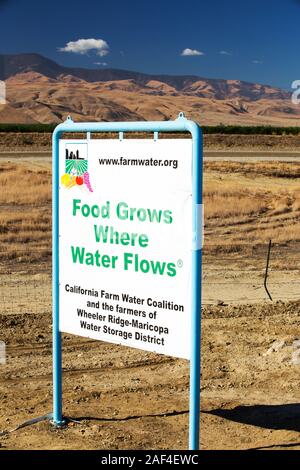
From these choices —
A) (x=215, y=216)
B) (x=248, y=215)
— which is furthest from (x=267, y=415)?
(x=248, y=215)

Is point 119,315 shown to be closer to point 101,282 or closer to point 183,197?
point 101,282

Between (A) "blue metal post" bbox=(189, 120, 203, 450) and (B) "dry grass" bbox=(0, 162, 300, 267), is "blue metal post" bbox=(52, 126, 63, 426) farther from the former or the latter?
(B) "dry grass" bbox=(0, 162, 300, 267)

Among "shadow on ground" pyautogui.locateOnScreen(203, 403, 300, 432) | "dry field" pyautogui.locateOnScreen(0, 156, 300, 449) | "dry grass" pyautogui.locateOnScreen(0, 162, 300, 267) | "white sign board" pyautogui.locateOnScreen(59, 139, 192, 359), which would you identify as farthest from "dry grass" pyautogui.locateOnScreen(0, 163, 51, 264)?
"white sign board" pyautogui.locateOnScreen(59, 139, 192, 359)

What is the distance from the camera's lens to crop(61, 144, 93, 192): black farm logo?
497 cm

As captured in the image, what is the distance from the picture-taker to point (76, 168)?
5.04m

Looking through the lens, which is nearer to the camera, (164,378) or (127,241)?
(127,241)

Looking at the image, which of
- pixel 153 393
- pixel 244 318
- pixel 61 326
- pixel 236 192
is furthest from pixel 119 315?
pixel 236 192

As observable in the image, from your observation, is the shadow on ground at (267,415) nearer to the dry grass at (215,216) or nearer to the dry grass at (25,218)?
the dry grass at (215,216)

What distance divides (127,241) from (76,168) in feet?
2.31

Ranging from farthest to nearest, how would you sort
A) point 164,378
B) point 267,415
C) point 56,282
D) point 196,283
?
point 164,378 → point 267,415 → point 56,282 → point 196,283

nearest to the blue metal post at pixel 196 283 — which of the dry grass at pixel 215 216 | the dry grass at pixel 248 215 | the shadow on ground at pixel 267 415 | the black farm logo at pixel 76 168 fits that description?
the black farm logo at pixel 76 168

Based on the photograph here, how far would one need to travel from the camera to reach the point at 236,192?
2688 cm

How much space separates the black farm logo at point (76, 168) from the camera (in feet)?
16.3

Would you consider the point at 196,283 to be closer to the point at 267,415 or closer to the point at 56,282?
the point at 56,282
